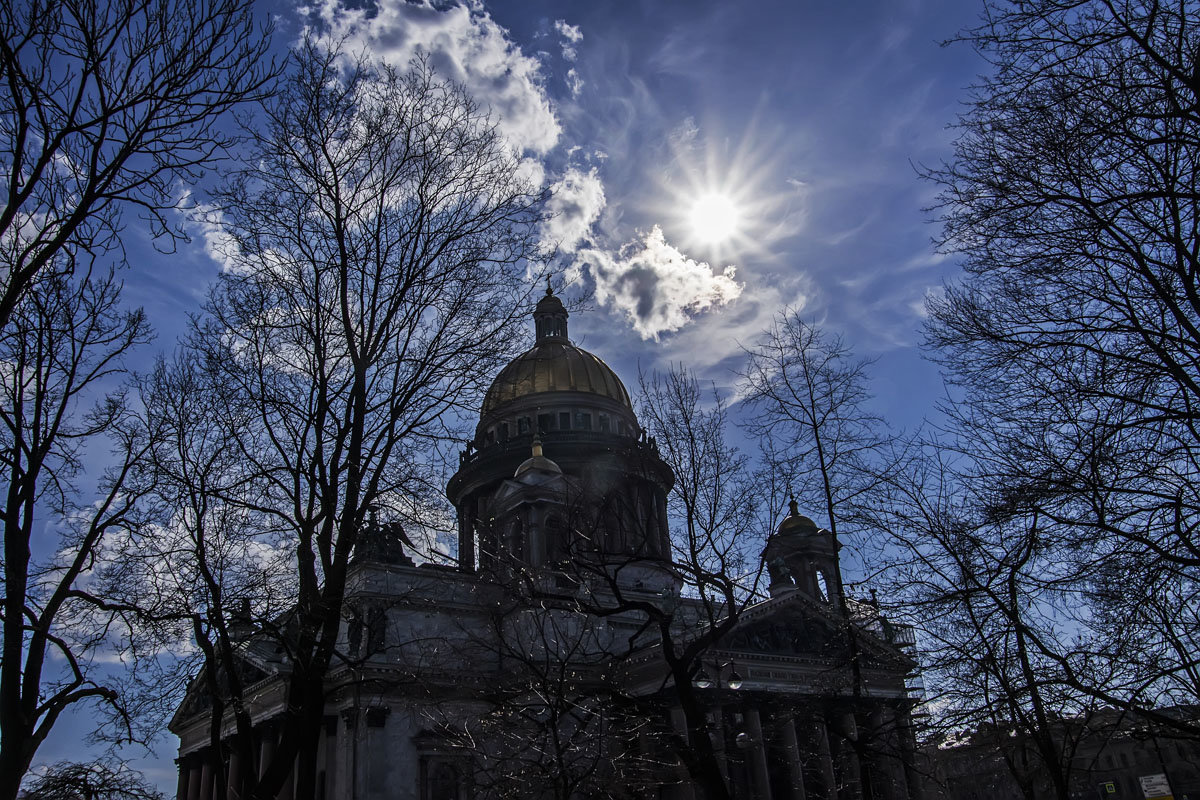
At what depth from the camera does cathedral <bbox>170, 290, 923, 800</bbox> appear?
18281mm

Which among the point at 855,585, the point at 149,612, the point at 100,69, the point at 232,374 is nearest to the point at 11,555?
the point at 149,612

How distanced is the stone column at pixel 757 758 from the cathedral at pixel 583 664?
66 millimetres

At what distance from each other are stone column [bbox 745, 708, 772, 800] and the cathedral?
66 mm

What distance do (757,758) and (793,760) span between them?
4.20ft

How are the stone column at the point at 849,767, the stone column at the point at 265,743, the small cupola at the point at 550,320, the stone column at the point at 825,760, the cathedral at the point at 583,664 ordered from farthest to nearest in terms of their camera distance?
the small cupola at the point at 550,320 < the stone column at the point at 265,743 < the stone column at the point at 825,760 < the stone column at the point at 849,767 < the cathedral at the point at 583,664

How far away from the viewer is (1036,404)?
1005cm

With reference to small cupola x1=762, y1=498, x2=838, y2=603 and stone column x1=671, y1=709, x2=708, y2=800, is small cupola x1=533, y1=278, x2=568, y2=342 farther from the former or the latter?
stone column x1=671, y1=709, x2=708, y2=800

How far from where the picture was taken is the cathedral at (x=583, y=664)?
1828 centimetres

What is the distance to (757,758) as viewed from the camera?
32.4 meters

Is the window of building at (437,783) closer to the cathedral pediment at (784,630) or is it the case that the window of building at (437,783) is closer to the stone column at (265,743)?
the stone column at (265,743)

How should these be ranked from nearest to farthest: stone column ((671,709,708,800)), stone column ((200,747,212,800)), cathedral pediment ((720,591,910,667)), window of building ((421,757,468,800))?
stone column ((671,709,708,800)) < window of building ((421,757,468,800)) < cathedral pediment ((720,591,910,667)) < stone column ((200,747,212,800))

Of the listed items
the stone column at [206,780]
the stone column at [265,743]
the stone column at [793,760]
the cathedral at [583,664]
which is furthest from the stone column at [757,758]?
the stone column at [206,780]

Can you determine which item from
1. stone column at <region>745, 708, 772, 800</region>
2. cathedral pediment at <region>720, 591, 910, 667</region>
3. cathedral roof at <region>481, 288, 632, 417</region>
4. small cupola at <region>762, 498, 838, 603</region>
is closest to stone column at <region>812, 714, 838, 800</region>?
stone column at <region>745, 708, 772, 800</region>

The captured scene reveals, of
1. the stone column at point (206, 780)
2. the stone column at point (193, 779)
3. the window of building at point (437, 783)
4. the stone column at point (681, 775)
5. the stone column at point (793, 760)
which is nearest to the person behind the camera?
the stone column at point (681, 775)
